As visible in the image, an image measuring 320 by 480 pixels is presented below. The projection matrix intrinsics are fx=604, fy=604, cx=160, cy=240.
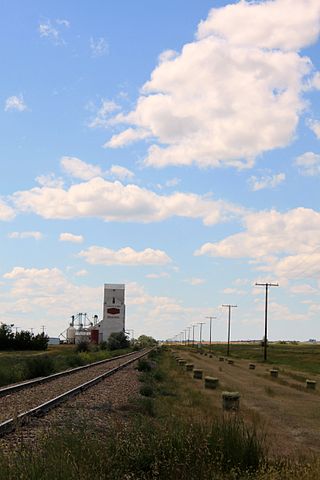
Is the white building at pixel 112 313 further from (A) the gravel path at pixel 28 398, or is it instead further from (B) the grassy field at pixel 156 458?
(B) the grassy field at pixel 156 458

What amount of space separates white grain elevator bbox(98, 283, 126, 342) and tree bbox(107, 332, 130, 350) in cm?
488

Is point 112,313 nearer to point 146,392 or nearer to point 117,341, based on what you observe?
point 117,341

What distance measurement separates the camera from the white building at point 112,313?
126m

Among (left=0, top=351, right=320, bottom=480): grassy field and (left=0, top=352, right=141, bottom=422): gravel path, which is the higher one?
(left=0, top=351, right=320, bottom=480): grassy field

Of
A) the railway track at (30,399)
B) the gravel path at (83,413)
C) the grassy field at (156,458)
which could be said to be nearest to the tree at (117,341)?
the railway track at (30,399)

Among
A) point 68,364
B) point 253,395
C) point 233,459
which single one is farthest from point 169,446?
point 68,364

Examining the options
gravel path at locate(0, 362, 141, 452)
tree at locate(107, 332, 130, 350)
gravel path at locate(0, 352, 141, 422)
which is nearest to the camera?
gravel path at locate(0, 362, 141, 452)

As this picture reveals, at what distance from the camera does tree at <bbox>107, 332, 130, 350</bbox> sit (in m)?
112

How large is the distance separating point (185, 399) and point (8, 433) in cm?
958

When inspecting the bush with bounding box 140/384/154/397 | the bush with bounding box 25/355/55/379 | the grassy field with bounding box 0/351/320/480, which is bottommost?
the bush with bounding box 25/355/55/379

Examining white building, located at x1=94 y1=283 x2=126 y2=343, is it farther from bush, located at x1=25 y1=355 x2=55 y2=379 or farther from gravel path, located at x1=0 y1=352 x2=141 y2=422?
gravel path, located at x1=0 y1=352 x2=141 y2=422

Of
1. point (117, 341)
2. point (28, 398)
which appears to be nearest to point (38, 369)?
point (28, 398)

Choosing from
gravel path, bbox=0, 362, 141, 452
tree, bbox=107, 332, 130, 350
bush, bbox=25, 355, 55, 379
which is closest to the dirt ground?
gravel path, bbox=0, 362, 141, 452

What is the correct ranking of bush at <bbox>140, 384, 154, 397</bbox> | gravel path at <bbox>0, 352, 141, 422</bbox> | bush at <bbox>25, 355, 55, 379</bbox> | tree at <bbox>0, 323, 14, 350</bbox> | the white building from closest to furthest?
1. gravel path at <bbox>0, 352, 141, 422</bbox>
2. bush at <bbox>140, 384, 154, 397</bbox>
3. bush at <bbox>25, 355, 55, 379</bbox>
4. tree at <bbox>0, 323, 14, 350</bbox>
5. the white building
